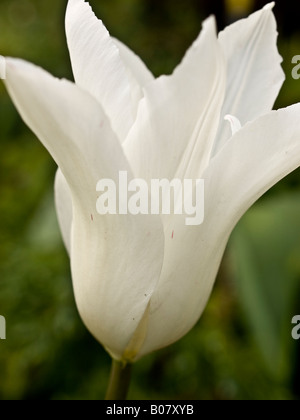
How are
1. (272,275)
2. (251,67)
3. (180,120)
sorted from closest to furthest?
1. (180,120)
2. (251,67)
3. (272,275)

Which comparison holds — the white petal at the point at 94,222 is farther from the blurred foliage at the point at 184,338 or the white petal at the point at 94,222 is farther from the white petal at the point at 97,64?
the blurred foliage at the point at 184,338

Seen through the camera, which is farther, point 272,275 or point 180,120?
point 272,275

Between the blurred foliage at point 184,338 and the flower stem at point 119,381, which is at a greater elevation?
the blurred foliage at point 184,338

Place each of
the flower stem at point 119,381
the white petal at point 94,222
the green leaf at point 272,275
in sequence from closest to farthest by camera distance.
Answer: the white petal at point 94,222 < the flower stem at point 119,381 < the green leaf at point 272,275

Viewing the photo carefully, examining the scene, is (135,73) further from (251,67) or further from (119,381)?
(119,381)

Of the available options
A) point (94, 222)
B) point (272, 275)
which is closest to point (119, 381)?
point (94, 222)

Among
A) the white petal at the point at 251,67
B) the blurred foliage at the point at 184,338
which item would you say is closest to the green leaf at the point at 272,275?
the blurred foliage at the point at 184,338
